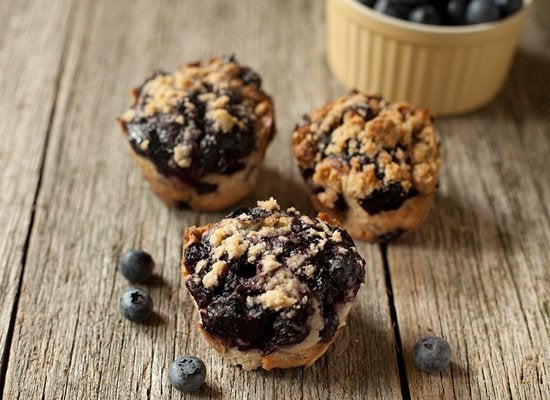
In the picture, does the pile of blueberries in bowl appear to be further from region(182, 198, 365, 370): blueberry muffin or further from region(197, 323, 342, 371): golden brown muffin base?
region(197, 323, 342, 371): golden brown muffin base

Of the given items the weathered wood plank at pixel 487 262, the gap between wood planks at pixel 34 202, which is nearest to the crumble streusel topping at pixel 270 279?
the weathered wood plank at pixel 487 262

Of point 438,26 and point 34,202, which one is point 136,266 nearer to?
point 34,202

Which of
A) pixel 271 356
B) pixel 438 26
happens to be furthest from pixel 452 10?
pixel 271 356

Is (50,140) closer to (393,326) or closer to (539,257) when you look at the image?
(393,326)

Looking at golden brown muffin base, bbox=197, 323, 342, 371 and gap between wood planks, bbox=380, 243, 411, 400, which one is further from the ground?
golden brown muffin base, bbox=197, 323, 342, 371

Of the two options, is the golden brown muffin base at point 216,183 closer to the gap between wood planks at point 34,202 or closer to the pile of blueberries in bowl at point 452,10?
the gap between wood planks at point 34,202

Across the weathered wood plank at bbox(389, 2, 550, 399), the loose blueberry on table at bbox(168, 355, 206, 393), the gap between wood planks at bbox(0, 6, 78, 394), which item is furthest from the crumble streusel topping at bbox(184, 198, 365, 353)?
the gap between wood planks at bbox(0, 6, 78, 394)
